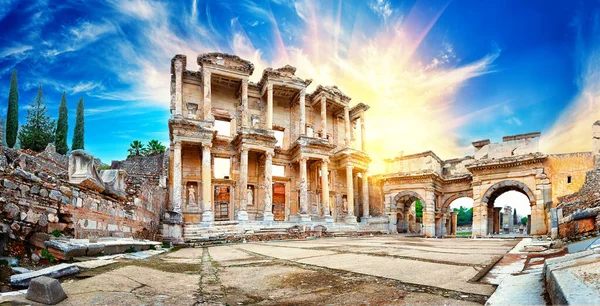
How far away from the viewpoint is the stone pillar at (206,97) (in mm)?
21547

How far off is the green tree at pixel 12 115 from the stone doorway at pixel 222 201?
28718mm

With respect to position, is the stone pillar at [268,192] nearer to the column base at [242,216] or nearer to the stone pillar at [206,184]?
the column base at [242,216]

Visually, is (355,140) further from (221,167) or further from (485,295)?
(485,295)

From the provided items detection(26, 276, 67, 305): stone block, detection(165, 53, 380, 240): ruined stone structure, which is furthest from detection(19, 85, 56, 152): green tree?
detection(26, 276, 67, 305): stone block

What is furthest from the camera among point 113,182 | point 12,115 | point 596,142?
point 12,115

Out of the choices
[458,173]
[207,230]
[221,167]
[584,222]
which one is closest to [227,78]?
[221,167]

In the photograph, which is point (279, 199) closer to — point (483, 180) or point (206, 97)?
point (206, 97)

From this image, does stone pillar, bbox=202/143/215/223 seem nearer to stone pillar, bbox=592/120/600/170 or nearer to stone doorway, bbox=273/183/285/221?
stone doorway, bbox=273/183/285/221

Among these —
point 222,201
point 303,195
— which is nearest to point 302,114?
point 303,195

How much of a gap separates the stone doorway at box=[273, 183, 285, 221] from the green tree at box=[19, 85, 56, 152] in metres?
28.5

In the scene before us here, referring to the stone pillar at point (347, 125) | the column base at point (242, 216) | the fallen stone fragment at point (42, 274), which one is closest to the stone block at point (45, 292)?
the fallen stone fragment at point (42, 274)

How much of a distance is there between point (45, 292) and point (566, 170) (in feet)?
75.5

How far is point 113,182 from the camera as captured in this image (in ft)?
26.8

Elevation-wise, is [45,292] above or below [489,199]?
above
